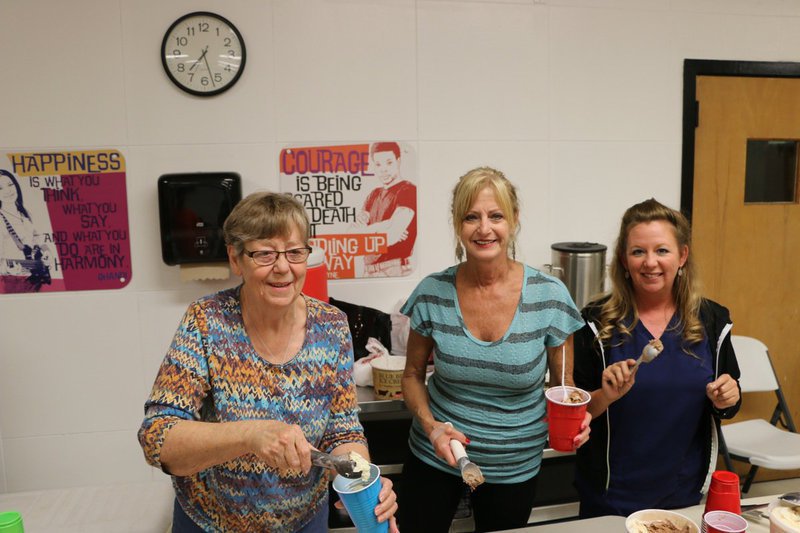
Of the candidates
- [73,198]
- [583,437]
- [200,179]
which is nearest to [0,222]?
[73,198]

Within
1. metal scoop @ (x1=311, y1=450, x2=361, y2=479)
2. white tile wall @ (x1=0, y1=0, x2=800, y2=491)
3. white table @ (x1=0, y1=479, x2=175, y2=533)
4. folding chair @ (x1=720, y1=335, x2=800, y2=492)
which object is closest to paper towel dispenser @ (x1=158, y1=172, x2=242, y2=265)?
white tile wall @ (x1=0, y1=0, x2=800, y2=491)

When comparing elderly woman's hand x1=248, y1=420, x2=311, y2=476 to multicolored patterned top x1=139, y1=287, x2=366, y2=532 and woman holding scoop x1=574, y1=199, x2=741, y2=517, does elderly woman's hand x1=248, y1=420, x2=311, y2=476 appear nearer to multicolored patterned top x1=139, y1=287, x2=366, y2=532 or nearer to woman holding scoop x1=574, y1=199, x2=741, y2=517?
multicolored patterned top x1=139, y1=287, x2=366, y2=532

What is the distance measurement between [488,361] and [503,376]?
2.2 inches

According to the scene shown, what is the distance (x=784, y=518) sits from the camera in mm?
1206

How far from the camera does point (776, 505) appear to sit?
1.31 meters

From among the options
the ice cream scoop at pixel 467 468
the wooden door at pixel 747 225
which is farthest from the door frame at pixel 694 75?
the ice cream scoop at pixel 467 468

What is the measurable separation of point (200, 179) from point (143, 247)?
398mm

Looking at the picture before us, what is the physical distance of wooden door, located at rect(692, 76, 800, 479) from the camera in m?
3.02

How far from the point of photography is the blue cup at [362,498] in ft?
3.52

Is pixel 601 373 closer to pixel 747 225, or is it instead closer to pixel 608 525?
pixel 608 525

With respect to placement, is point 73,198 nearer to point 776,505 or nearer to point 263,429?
point 263,429

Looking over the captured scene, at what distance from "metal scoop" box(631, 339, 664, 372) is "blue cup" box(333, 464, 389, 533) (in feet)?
2.47

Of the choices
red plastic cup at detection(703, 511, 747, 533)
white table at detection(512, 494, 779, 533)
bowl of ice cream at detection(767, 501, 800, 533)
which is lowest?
white table at detection(512, 494, 779, 533)

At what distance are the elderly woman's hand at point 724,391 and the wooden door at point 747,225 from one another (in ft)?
5.36
